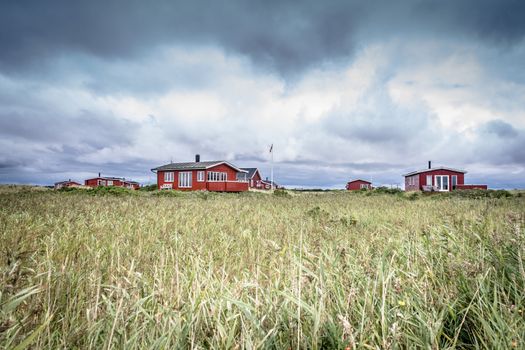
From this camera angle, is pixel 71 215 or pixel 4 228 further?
pixel 71 215

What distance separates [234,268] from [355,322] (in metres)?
1.47

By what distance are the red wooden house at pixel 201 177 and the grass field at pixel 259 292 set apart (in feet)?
116

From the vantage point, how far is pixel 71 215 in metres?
6.39

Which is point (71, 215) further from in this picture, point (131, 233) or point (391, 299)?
point (391, 299)

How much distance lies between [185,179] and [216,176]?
4502mm

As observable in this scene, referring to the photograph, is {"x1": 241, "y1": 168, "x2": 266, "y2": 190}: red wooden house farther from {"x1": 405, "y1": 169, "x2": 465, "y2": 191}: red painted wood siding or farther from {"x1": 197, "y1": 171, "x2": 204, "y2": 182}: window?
{"x1": 405, "y1": 169, "x2": 465, "y2": 191}: red painted wood siding

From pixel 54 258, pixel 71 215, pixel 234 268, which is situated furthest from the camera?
pixel 71 215

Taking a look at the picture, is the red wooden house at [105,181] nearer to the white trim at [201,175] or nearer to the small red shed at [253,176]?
the small red shed at [253,176]

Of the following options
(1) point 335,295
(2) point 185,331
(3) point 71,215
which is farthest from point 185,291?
(3) point 71,215

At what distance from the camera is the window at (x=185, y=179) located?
4225 cm

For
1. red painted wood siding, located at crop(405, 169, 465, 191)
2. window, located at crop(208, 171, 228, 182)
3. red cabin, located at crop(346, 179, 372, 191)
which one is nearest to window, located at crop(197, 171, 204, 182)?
window, located at crop(208, 171, 228, 182)

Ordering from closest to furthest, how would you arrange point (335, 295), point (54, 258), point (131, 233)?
point (335, 295) < point (54, 258) < point (131, 233)

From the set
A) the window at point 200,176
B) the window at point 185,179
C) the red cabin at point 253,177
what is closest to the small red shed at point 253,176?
the red cabin at point 253,177

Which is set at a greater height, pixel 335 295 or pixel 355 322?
pixel 335 295
